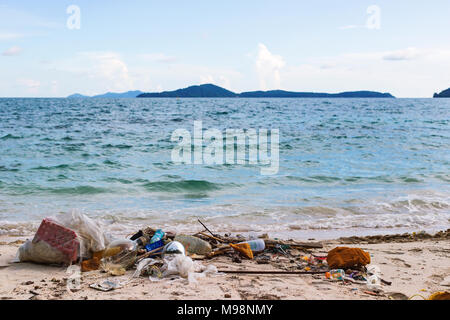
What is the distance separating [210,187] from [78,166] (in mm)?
5392

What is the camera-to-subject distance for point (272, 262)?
16.3 feet

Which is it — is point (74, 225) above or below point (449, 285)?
above

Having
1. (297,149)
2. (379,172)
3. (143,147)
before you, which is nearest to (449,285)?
(379,172)

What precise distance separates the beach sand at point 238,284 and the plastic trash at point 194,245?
28 cm

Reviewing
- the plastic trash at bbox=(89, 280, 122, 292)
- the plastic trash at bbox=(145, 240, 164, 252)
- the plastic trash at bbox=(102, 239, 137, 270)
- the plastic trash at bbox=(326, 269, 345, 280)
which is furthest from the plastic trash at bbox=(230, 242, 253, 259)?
the plastic trash at bbox=(89, 280, 122, 292)

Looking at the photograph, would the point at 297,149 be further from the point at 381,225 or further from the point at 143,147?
the point at 381,225

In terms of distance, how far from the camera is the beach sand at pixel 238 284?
3.80 metres

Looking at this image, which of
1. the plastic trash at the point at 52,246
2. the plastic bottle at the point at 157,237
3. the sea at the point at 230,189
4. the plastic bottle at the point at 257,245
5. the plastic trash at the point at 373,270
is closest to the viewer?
the plastic trash at the point at 373,270

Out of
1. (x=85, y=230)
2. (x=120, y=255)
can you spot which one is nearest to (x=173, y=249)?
(x=120, y=255)

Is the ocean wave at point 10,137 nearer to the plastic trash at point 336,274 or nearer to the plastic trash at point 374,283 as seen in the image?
the plastic trash at point 336,274

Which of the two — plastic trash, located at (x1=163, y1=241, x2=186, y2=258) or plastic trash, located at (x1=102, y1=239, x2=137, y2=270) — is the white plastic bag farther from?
plastic trash, located at (x1=163, y1=241, x2=186, y2=258)

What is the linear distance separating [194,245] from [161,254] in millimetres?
568

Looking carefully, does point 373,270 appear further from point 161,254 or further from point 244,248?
point 161,254

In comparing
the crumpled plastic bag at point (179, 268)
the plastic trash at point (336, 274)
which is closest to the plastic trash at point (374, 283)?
the plastic trash at point (336, 274)
